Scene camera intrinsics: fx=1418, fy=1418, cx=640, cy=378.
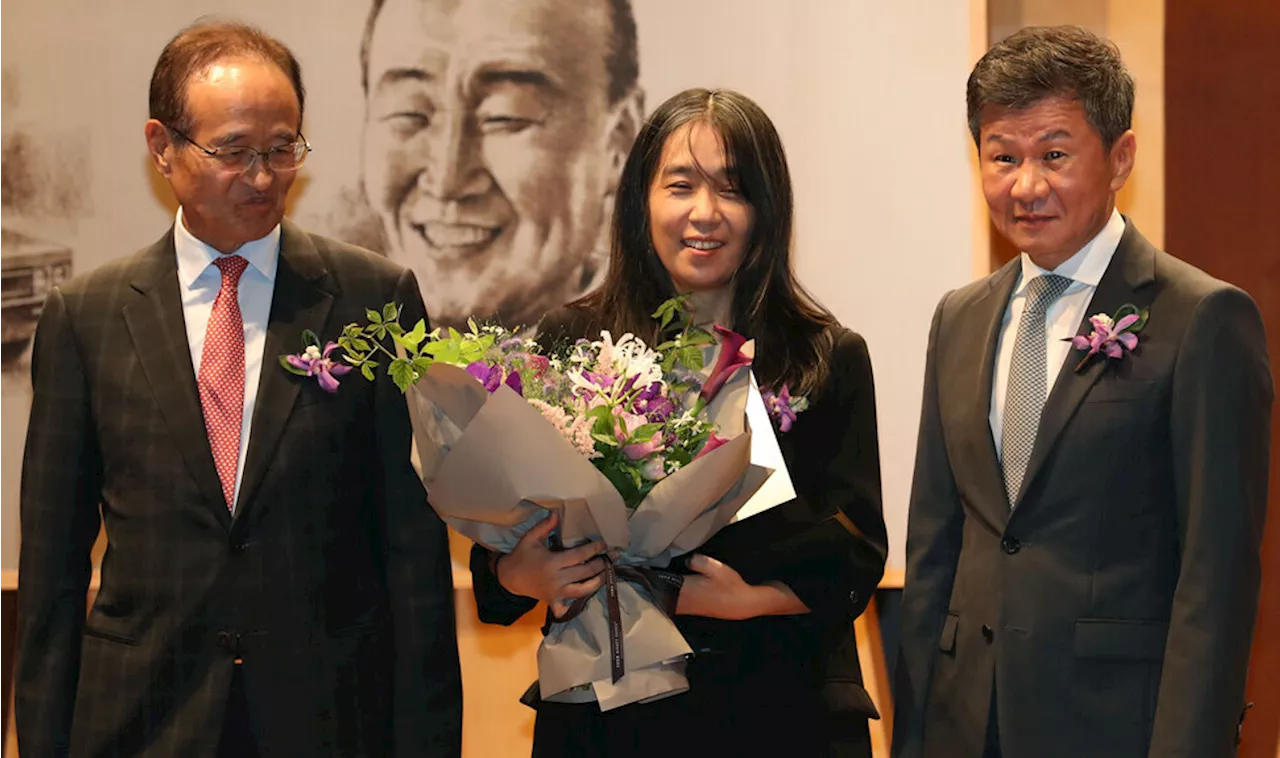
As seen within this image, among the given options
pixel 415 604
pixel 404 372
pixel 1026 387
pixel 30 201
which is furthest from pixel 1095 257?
pixel 30 201

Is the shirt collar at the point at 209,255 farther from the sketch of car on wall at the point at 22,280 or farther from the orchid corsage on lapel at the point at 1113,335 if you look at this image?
the sketch of car on wall at the point at 22,280

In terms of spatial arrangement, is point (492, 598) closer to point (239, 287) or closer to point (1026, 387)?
point (239, 287)

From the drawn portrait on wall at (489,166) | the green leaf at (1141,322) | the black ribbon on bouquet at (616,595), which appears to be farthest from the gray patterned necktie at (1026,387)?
the drawn portrait on wall at (489,166)

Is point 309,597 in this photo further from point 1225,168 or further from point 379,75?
point 1225,168

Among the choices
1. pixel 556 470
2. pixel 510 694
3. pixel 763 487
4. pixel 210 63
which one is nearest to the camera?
pixel 556 470

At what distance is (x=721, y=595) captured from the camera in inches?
87.0

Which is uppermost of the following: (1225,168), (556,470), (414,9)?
(414,9)

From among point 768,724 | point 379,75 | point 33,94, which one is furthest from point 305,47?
point 768,724

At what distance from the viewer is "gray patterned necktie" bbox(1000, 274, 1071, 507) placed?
2.24 meters

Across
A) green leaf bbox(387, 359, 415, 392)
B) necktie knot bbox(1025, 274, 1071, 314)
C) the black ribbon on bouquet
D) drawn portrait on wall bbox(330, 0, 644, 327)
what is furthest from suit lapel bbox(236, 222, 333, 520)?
drawn portrait on wall bbox(330, 0, 644, 327)

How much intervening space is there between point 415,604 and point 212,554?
0.33m

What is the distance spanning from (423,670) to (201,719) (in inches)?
13.8

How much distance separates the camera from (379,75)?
3752mm

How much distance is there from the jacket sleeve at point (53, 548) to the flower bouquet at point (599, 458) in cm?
50
